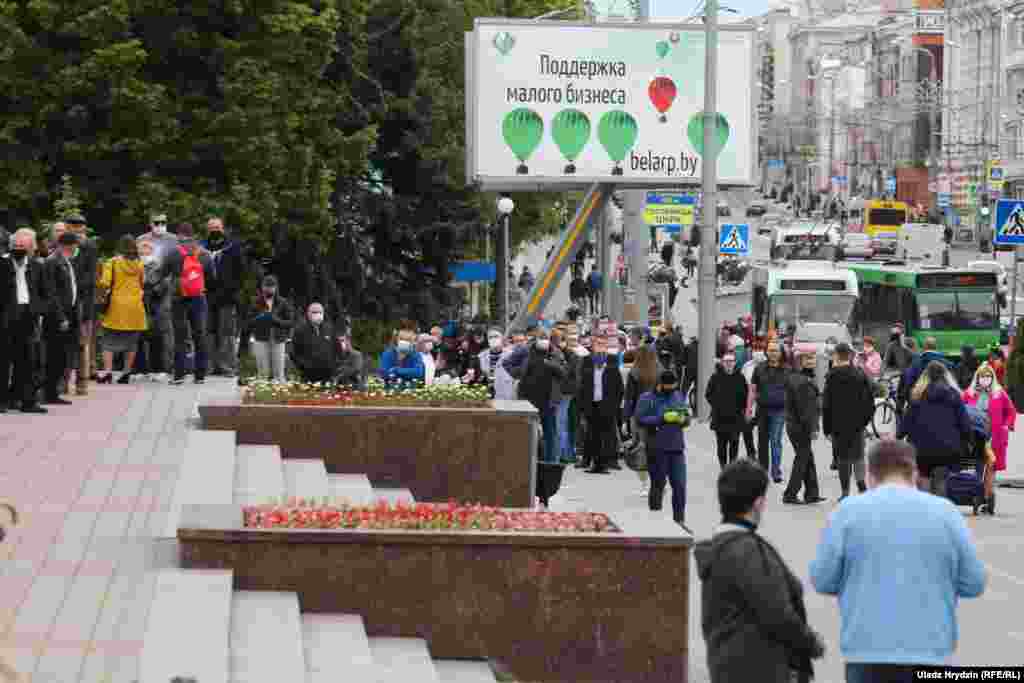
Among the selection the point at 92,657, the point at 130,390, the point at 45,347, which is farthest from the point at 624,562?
the point at 130,390

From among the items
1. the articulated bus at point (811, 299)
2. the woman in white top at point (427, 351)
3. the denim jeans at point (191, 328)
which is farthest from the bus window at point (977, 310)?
the denim jeans at point (191, 328)

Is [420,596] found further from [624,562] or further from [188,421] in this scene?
[188,421]

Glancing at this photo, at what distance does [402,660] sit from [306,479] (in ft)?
17.2

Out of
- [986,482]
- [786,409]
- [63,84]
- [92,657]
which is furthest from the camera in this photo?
[63,84]

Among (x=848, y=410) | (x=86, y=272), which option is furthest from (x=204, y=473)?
(x=848, y=410)

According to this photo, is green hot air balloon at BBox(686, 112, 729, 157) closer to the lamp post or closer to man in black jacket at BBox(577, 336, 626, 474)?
the lamp post

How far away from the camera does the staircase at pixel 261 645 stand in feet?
34.7

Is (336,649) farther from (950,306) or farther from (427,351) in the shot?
(950,306)

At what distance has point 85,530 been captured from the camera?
14867mm

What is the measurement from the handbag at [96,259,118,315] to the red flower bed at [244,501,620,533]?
34.0 ft

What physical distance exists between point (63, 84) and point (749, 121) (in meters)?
11.8

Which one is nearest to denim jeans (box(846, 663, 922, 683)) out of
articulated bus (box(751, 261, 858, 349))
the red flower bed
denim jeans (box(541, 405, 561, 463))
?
the red flower bed

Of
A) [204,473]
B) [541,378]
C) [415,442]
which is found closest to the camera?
[204,473]

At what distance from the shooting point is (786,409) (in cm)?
2634
